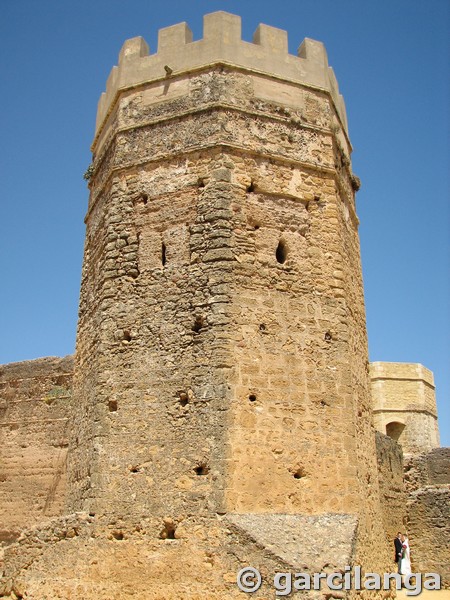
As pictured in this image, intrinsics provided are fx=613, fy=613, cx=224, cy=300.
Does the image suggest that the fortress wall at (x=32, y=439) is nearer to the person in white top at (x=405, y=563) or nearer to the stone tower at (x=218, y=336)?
the stone tower at (x=218, y=336)

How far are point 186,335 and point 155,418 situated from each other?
1.05 meters

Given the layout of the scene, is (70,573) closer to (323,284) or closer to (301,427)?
(301,427)

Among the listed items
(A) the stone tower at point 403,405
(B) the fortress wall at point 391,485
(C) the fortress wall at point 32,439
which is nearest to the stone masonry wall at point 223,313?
(C) the fortress wall at point 32,439

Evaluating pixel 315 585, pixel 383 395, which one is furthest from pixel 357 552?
pixel 383 395

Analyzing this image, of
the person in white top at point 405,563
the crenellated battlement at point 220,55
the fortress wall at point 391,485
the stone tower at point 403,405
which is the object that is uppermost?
the crenellated battlement at point 220,55

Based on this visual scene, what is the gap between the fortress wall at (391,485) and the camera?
11625mm

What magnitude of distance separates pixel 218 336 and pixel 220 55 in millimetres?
4001

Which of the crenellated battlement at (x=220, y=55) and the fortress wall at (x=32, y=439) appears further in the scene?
the fortress wall at (x=32, y=439)

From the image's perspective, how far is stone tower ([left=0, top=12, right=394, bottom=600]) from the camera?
6.70 m

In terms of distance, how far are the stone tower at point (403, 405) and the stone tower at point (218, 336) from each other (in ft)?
51.4
